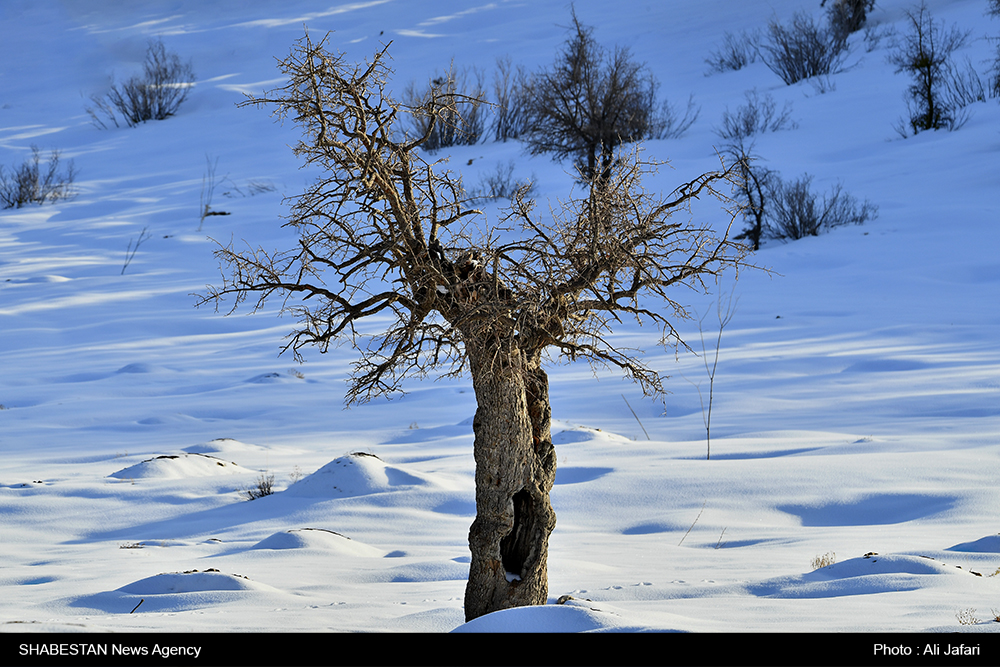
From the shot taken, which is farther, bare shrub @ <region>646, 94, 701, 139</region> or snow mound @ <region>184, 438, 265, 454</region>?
bare shrub @ <region>646, 94, 701, 139</region>

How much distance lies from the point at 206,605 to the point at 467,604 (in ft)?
4.46

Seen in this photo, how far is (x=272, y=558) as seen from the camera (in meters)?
5.39

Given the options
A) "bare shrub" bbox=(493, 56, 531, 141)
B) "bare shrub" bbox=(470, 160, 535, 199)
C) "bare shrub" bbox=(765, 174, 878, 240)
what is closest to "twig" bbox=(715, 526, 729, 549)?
"bare shrub" bbox=(765, 174, 878, 240)

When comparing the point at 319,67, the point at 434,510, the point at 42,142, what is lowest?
the point at 434,510

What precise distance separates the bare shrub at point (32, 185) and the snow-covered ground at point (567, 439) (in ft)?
2.31

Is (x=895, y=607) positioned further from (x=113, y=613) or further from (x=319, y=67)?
(x=113, y=613)

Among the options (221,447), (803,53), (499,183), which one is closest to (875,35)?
(803,53)

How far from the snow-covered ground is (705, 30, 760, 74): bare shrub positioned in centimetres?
595

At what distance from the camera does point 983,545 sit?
15.9 ft

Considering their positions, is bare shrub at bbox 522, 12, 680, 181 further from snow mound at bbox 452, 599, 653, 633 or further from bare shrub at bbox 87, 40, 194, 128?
snow mound at bbox 452, 599, 653, 633

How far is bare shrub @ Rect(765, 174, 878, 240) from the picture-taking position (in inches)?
669

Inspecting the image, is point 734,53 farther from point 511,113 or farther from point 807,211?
point 807,211

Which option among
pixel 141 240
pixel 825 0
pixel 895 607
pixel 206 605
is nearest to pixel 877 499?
pixel 895 607

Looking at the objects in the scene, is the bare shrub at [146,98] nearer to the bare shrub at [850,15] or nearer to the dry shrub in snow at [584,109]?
the dry shrub in snow at [584,109]
